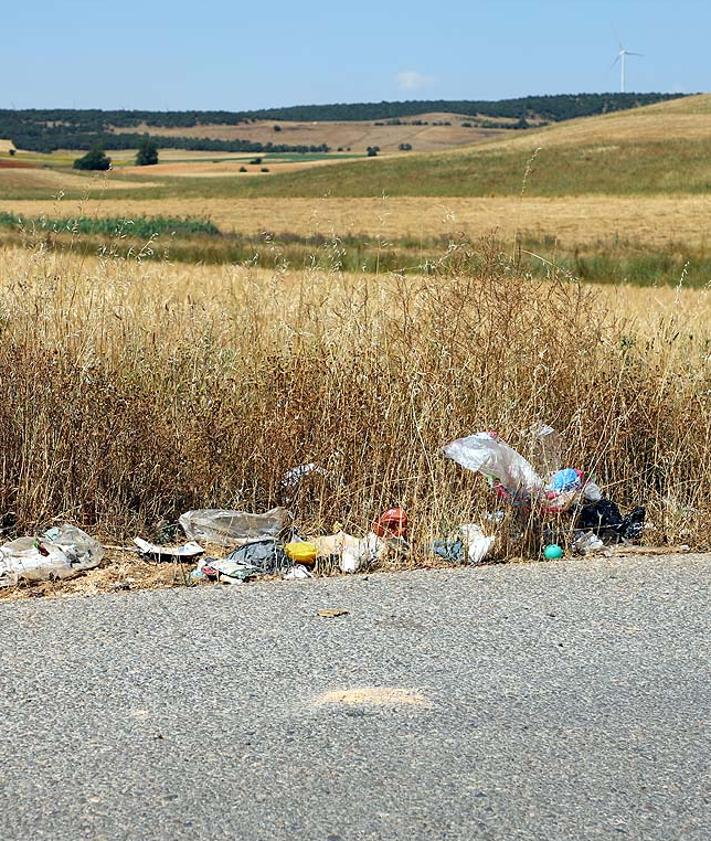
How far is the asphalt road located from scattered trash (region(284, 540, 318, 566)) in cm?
43

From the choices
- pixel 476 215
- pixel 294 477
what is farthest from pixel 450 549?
pixel 476 215

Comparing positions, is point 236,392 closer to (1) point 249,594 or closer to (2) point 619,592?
(1) point 249,594

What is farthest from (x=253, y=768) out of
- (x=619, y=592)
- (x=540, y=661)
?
(x=619, y=592)

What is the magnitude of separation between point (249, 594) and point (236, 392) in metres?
1.94

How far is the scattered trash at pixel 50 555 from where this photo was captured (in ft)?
16.2

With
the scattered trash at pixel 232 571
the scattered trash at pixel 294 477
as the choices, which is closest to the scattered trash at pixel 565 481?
the scattered trash at pixel 294 477

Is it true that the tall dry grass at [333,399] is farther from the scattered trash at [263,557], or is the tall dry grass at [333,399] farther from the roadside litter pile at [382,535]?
the scattered trash at [263,557]

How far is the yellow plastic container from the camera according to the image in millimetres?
5266

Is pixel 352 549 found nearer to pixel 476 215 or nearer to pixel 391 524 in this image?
pixel 391 524

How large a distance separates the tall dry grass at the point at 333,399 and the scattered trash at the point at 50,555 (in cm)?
26

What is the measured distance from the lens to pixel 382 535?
5.58 metres

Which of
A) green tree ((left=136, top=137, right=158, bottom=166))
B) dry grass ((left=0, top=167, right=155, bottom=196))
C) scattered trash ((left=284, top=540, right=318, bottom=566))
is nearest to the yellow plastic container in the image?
scattered trash ((left=284, top=540, right=318, bottom=566))

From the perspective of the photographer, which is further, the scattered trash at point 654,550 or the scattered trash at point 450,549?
the scattered trash at point 654,550

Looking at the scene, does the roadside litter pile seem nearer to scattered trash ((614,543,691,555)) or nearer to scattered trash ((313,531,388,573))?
scattered trash ((313,531,388,573))
